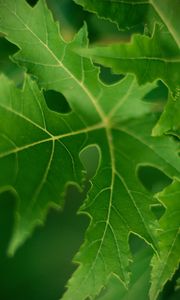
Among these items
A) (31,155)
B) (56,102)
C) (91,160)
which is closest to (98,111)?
(56,102)

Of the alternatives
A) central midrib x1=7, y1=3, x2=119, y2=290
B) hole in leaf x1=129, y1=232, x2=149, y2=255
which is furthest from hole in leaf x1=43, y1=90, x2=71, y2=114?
hole in leaf x1=129, y1=232, x2=149, y2=255

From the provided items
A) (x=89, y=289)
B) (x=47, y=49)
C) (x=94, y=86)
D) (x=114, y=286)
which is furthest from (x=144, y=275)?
(x=47, y=49)

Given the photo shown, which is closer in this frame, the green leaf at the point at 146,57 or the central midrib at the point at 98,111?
the green leaf at the point at 146,57

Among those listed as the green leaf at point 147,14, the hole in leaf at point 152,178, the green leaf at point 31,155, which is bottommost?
the hole in leaf at point 152,178

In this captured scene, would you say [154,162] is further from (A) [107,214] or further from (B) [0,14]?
(B) [0,14]

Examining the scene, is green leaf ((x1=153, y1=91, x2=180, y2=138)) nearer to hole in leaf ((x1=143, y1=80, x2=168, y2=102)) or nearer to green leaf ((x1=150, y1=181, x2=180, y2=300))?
green leaf ((x1=150, y1=181, x2=180, y2=300))

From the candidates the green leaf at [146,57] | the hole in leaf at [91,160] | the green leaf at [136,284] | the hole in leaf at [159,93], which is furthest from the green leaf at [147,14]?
the hole in leaf at [91,160]

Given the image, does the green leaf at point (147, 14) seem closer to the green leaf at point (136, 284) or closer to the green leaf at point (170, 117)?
the green leaf at point (170, 117)

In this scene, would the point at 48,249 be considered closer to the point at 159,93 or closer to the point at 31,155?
the point at 159,93
